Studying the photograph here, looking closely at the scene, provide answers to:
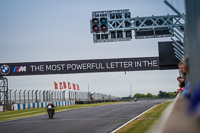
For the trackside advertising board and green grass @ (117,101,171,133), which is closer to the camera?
green grass @ (117,101,171,133)

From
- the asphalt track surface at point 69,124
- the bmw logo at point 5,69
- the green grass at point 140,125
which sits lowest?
the asphalt track surface at point 69,124

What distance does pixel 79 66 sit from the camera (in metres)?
34.5

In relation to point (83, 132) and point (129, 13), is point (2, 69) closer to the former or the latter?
point (129, 13)

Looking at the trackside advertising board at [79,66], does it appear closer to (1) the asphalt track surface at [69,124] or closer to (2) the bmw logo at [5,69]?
(2) the bmw logo at [5,69]

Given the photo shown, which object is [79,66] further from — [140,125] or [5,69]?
[140,125]

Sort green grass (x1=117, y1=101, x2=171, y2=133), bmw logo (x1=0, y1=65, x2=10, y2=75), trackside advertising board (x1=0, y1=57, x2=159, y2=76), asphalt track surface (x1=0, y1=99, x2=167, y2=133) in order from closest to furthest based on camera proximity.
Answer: green grass (x1=117, y1=101, x2=171, y2=133) → asphalt track surface (x1=0, y1=99, x2=167, y2=133) → trackside advertising board (x1=0, y1=57, x2=159, y2=76) → bmw logo (x1=0, y1=65, x2=10, y2=75)

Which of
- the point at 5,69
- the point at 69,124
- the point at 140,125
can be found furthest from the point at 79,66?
the point at 140,125

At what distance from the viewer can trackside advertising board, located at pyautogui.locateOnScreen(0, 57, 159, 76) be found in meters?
33.6

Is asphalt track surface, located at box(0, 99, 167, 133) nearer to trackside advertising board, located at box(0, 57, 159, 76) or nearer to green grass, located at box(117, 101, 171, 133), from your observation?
green grass, located at box(117, 101, 171, 133)

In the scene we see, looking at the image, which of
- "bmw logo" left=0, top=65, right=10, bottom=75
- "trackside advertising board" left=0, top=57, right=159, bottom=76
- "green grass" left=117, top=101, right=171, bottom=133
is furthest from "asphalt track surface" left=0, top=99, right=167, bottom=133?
"bmw logo" left=0, top=65, right=10, bottom=75

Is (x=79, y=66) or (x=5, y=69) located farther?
(x=5, y=69)

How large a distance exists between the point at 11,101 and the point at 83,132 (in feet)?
91.5

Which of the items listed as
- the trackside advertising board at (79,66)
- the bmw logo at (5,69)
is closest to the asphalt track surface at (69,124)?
the trackside advertising board at (79,66)

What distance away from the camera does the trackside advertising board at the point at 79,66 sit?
3359 centimetres
